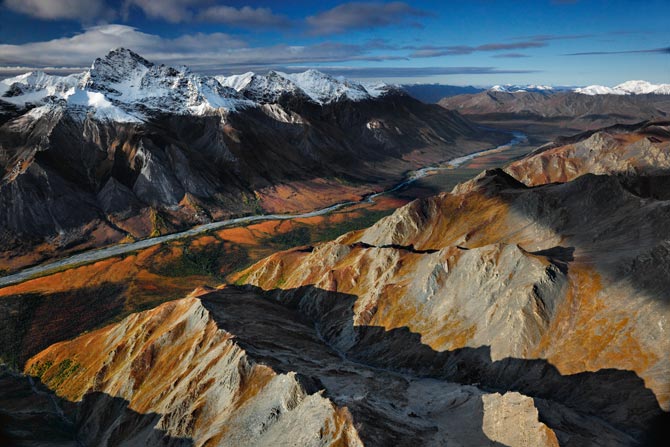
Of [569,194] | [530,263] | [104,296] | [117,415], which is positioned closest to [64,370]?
[117,415]

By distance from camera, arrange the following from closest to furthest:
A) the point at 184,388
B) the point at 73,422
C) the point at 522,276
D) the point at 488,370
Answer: the point at 184,388 < the point at 488,370 < the point at 522,276 < the point at 73,422

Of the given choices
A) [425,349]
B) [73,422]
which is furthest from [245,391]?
[73,422]

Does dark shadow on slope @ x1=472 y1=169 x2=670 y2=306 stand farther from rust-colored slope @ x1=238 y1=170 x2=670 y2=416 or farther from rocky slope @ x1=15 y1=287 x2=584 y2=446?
rocky slope @ x1=15 y1=287 x2=584 y2=446

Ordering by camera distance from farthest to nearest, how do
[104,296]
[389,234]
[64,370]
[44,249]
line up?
[44,249] < [104,296] < [389,234] < [64,370]

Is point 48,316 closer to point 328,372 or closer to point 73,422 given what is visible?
point 73,422

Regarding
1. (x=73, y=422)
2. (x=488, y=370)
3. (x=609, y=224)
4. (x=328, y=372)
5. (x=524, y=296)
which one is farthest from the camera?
(x=609, y=224)

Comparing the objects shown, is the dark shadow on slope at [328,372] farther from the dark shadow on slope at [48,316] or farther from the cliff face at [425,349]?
the dark shadow on slope at [48,316]

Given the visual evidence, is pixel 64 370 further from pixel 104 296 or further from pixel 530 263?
pixel 530 263
